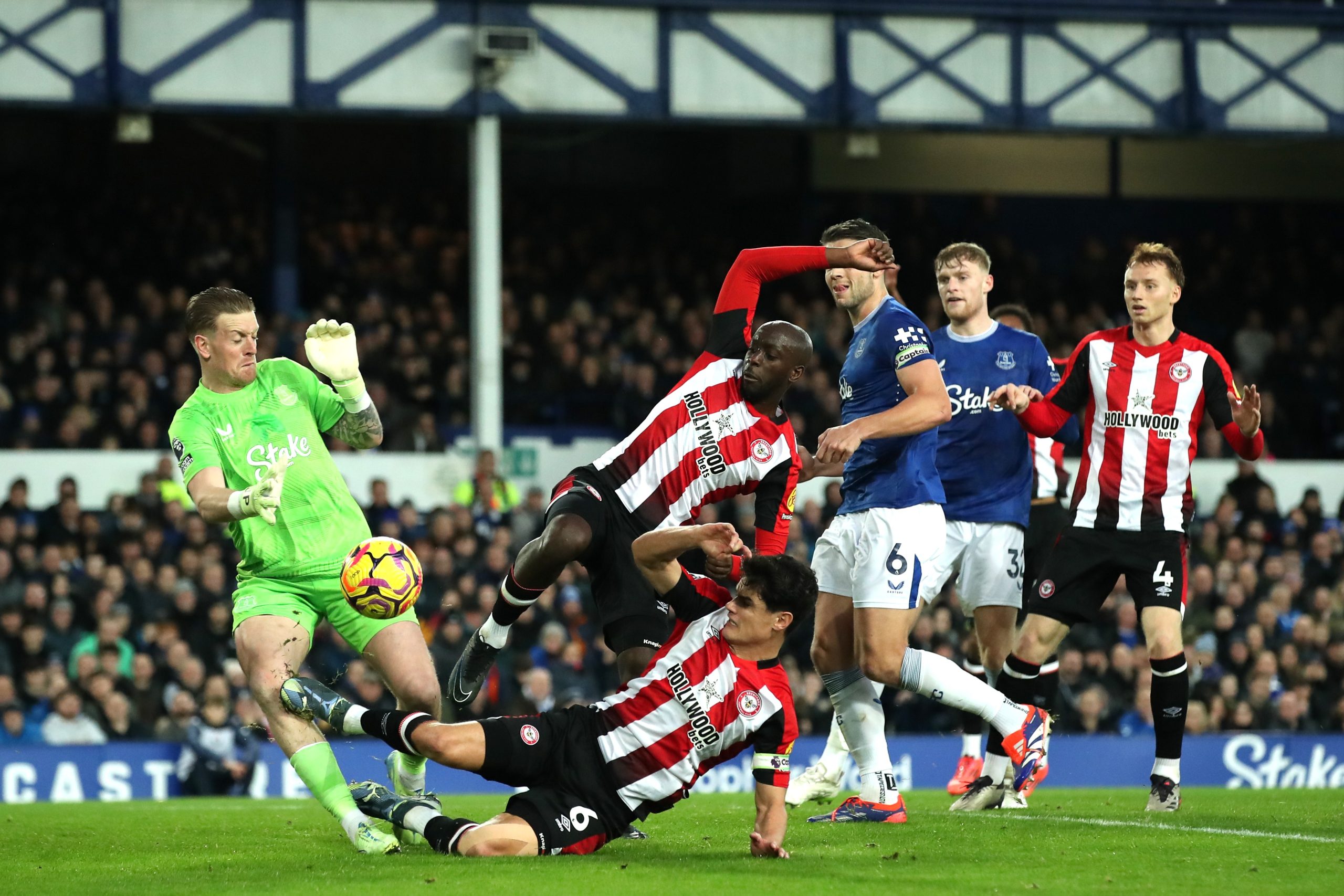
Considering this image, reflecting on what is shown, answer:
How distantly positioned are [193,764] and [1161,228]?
1833 cm

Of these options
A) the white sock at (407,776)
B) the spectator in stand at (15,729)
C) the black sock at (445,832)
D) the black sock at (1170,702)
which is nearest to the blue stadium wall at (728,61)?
the spectator in stand at (15,729)

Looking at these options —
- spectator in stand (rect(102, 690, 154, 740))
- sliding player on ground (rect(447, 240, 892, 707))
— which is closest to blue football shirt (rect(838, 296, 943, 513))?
sliding player on ground (rect(447, 240, 892, 707))

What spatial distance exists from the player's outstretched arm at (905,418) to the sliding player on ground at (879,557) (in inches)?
0.4

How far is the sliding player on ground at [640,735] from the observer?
7203 mm

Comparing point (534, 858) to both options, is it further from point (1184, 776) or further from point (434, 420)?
point (434, 420)

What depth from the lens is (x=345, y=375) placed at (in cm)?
816

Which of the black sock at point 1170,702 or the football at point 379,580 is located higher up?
the football at point 379,580

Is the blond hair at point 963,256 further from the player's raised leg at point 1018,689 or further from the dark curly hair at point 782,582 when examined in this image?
the dark curly hair at point 782,582

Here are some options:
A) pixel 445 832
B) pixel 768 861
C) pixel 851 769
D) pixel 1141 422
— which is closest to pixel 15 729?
pixel 851 769

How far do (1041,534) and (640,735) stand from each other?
5.11m

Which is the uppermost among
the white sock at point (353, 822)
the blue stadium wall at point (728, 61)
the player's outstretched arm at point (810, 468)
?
the blue stadium wall at point (728, 61)

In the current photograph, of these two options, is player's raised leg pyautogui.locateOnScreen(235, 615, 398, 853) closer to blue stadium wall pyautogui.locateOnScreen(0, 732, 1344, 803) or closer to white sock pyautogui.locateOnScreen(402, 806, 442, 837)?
white sock pyautogui.locateOnScreen(402, 806, 442, 837)

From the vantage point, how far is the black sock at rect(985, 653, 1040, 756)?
9.57 meters

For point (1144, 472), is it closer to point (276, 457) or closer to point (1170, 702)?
point (1170, 702)
